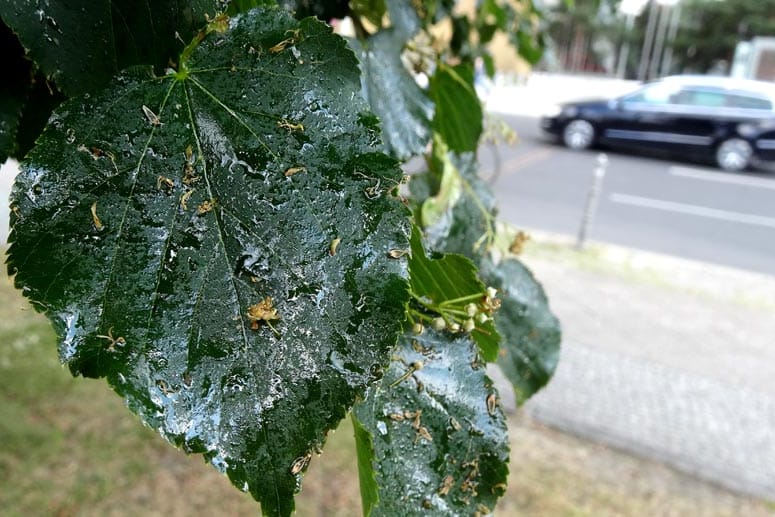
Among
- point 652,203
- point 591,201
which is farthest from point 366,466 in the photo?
point 652,203

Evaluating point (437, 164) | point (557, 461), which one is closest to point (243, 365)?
point (437, 164)

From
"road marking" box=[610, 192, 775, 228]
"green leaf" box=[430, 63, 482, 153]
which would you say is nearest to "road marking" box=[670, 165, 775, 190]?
"road marking" box=[610, 192, 775, 228]

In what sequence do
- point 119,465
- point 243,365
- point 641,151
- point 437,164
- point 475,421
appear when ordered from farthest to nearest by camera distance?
point 641,151 → point 119,465 → point 437,164 → point 475,421 → point 243,365

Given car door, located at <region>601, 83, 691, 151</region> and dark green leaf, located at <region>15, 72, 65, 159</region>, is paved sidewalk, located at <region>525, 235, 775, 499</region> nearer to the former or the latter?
dark green leaf, located at <region>15, 72, 65, 159</region>

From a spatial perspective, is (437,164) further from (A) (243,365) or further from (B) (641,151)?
(B) (641,151)

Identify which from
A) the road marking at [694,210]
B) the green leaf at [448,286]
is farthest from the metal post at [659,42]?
the green leaf at [448,286]

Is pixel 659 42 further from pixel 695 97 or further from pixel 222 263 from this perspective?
pixel 222 263
